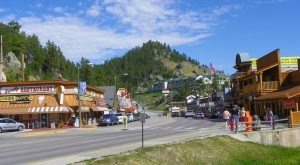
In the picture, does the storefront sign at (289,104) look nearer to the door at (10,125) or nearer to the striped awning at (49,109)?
the striped awning at (49,109)

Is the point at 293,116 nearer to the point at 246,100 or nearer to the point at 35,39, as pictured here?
the point at 246,100

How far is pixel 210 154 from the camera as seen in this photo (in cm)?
2336

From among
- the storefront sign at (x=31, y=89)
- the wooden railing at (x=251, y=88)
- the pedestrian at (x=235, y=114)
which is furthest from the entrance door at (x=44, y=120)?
the wooden railing at (x=251, y=88)

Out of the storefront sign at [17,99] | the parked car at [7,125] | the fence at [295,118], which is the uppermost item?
the storefront sign at [17,99]

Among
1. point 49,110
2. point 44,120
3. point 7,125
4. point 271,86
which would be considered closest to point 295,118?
point 271,86

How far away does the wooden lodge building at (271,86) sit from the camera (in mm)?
49812

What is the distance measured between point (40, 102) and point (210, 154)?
4198cm

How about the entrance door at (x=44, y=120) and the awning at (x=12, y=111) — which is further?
the entrance door at (x=44, y=120)

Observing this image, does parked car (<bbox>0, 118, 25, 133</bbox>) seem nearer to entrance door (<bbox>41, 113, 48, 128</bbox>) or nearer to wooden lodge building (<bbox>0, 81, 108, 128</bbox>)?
wooden lodge building (<bbox>0, 81, 108, 128</bbox>)

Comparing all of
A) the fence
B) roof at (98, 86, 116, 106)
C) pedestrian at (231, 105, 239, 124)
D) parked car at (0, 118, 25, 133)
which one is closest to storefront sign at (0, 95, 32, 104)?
parked car at (0, 118, 25, 133)

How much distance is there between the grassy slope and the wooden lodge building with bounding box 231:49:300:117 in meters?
19.5

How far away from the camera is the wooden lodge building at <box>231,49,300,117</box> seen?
4981 cm

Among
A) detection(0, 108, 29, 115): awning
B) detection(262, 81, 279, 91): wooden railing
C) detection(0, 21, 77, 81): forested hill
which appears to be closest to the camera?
detection(262, 81, 279, 91): wooden railing

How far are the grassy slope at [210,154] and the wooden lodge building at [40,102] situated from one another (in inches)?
1434
